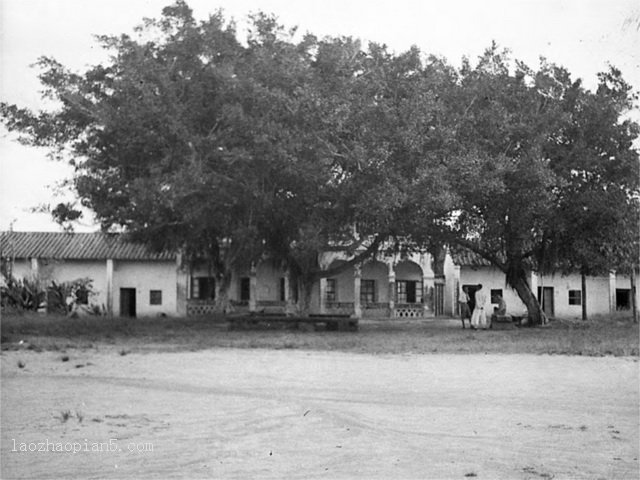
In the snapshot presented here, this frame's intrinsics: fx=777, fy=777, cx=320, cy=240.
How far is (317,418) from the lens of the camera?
8.26 metres

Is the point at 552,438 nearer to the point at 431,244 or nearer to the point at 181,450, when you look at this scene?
the point at 181,450

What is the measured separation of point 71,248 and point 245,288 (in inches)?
304

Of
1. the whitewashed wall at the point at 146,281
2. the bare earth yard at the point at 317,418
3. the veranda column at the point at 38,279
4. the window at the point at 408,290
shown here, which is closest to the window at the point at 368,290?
the window at the point at 408,290

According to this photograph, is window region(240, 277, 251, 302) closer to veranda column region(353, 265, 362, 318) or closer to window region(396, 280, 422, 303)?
veranda column region(353, 265, 362, 318)

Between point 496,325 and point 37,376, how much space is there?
14860 mm

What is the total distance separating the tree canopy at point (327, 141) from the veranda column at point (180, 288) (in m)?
9.46

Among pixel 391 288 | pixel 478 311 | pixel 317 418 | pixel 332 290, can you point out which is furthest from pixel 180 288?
pixel 317 418

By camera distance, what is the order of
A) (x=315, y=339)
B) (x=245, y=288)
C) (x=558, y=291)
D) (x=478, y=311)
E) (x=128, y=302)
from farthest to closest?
(x=245, y=288) → (x=558, y=291) → (x=128, y=302) → (x=478, y=311) → (x=315, y=339)

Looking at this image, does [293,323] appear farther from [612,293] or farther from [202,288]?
[612,293]

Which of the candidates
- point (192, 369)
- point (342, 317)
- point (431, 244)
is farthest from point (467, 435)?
point (431, 244)

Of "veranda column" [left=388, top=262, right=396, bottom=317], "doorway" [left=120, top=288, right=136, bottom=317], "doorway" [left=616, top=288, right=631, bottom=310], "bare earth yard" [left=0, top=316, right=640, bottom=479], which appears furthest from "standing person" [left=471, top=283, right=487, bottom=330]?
"doorway" [left=120, top=288, right=136, bottom=317]

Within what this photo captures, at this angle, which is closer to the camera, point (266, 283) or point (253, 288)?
point (253, 288)

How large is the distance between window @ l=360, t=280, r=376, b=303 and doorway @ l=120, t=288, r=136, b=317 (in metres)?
10.0

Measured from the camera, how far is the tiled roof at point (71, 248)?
32406 millimetres
